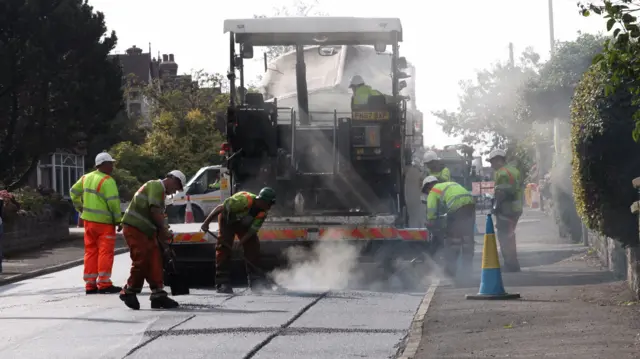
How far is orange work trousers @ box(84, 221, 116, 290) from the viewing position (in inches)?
583

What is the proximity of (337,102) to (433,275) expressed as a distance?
8.70ft

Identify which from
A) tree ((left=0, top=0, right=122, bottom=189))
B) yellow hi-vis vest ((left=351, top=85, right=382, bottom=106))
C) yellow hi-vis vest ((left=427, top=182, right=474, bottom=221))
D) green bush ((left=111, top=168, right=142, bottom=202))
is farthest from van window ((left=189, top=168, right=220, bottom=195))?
yellow hi-vis vest ((left=351, top=85, right=382, bottom=106))

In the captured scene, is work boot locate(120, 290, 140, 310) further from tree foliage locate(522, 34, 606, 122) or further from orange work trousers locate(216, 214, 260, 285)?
tree foliage locate(522, 34, 606, 122)

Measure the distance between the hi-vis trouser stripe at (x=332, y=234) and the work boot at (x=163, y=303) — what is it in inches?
93.5

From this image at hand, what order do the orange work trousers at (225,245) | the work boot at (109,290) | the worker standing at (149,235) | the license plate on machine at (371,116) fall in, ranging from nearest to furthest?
Result: 1. the worker standing at (149,235)
2. the orange work trousers at (225,245)
3. the work boot at (109,290)
4. the license plate on machine at (371,116)

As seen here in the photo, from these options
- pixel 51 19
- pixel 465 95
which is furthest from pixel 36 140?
pixel 465 95

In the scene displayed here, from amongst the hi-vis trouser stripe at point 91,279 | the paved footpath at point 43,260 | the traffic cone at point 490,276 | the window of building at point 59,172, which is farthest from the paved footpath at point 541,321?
the window of building at point 59,172

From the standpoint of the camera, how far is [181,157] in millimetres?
46312

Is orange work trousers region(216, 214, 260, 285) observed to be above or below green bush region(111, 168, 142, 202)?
below

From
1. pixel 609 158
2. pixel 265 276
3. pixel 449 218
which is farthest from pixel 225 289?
pixel 609 158

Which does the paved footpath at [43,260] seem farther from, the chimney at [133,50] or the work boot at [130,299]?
the chimney at [133,50]

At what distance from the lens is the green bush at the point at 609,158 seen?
12.8 meters

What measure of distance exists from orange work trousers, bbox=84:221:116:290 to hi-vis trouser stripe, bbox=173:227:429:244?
2.77ft

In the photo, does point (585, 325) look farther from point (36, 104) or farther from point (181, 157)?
point (181, 157)
